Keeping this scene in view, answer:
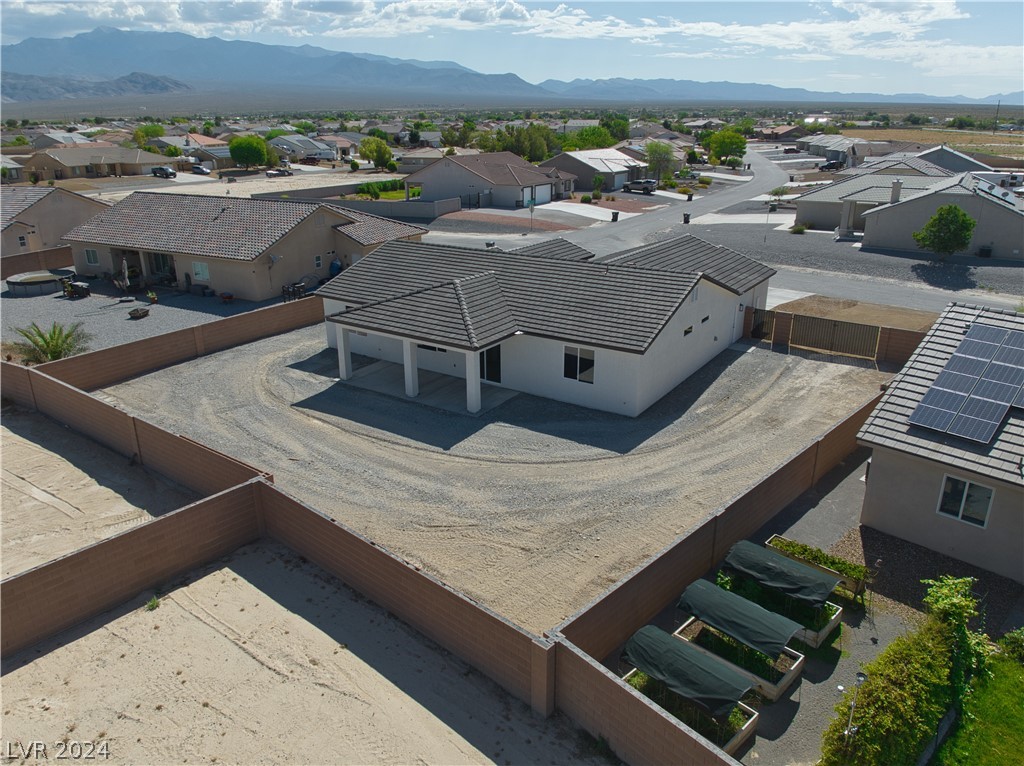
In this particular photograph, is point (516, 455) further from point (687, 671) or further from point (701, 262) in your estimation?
point (701, 262)

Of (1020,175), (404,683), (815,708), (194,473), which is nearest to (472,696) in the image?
(404,683)

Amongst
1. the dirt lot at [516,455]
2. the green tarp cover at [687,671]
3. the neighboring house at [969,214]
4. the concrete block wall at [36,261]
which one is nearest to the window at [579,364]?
the dirt lot at [516,455]

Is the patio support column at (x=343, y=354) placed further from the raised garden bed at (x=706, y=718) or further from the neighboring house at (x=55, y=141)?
the neighboring house at (x=55, y=141)

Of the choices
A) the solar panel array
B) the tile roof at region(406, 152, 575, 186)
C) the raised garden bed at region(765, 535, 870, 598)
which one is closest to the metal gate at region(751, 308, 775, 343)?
the solar panel array

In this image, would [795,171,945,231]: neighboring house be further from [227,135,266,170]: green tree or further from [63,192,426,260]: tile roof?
[227,135,266,170]: green tree

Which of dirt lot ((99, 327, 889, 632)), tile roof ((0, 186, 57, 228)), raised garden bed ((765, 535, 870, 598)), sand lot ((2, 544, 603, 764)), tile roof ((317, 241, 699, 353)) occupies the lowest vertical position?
sand lot ((2, 544, 603, 764))

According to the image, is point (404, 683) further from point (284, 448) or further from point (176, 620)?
point (284, 448)
